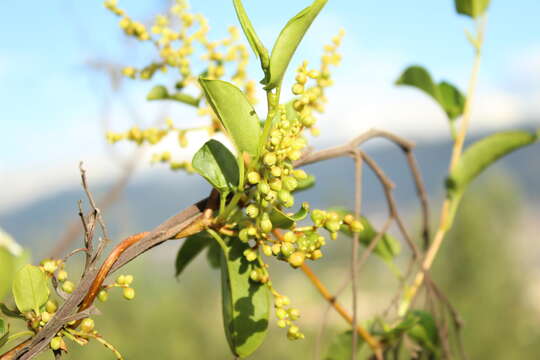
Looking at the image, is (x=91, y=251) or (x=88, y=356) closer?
(x=91, y=251)

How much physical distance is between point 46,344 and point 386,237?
1.90 feet

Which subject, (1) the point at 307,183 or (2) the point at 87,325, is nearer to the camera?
(2) the point at 87,325

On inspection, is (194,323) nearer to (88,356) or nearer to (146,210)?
(88,356)

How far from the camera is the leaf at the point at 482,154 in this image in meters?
0.80

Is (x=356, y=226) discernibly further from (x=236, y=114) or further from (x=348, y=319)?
(x=348, y=319)

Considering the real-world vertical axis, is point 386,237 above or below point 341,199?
above

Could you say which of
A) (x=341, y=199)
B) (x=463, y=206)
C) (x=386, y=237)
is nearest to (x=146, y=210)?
(x=341, y=199)

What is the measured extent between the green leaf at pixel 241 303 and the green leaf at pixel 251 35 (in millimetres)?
170

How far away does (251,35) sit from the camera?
15.0 inches

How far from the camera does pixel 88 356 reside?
21.1 feet

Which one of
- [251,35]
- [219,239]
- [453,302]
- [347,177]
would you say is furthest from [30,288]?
[347,177]

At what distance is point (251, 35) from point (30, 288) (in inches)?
10.2

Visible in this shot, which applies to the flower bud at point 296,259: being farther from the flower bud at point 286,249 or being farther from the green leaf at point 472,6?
the green leaf at point 472,6

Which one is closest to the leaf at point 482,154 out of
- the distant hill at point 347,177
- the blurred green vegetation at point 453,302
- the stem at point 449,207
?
the stem at point 449,207
